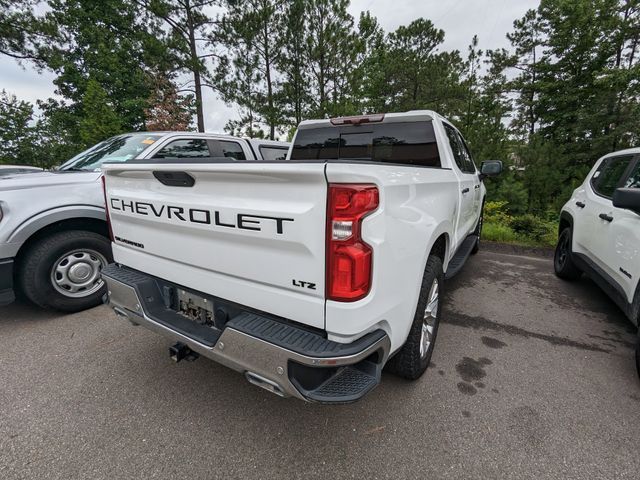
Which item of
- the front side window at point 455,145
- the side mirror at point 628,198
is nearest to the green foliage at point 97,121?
the front side window at point 455,145

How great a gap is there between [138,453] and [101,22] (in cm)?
2317

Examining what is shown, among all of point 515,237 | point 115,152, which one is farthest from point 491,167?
point 115,152

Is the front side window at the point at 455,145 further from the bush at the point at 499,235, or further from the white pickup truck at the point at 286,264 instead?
the bush at the point at 499,235

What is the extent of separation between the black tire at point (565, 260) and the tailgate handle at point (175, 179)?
477 cm

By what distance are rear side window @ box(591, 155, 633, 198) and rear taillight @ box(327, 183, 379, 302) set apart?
3.47 meters

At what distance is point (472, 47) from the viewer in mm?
14562

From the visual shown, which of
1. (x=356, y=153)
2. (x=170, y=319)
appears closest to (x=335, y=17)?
(x=356, y=153)

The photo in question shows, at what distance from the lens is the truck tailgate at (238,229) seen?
4.47ft

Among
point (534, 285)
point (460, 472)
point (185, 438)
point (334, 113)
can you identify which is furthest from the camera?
point (334, 113)

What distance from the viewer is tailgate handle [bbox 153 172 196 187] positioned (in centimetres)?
171

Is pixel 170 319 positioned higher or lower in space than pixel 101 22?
lower

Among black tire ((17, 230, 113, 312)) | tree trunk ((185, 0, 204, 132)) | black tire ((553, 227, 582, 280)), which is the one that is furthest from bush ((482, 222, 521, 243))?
tree trunk ((185, 0, 204, 132))

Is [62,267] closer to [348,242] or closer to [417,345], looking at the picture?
[348,242]

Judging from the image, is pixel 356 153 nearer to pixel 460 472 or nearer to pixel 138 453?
pixel 460 472
